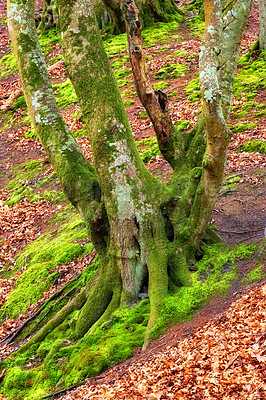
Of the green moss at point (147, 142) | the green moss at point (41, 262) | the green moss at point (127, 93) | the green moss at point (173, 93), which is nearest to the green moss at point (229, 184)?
the green moss at point (41, 262)

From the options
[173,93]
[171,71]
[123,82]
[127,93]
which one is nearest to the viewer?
[173,93]

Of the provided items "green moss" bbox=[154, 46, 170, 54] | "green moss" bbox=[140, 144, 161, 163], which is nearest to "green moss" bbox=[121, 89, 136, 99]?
"green moss" bbox=[154, 46, 170, 54]

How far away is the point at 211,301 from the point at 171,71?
38.9 feet

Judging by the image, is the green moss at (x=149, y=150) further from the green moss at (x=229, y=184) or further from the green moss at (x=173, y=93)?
the green moss at (x=229, y=184)

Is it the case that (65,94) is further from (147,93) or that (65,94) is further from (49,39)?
(147,93)

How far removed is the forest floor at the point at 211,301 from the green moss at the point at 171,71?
0.19 metres

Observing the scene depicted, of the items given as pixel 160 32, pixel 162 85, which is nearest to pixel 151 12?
pixel 160 32

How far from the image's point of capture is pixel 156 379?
12.1 ft

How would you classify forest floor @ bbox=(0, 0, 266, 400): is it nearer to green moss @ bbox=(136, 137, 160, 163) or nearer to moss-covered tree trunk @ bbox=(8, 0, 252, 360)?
green moss @ bbox=(136, 137, 160, 163)

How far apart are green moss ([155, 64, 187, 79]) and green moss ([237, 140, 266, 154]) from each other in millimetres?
6258

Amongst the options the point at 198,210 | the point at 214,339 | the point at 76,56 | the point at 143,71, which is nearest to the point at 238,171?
the point at 198,210

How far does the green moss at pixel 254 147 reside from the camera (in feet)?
29.1

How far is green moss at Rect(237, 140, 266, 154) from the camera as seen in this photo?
8.88 meters

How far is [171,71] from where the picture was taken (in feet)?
49.0
